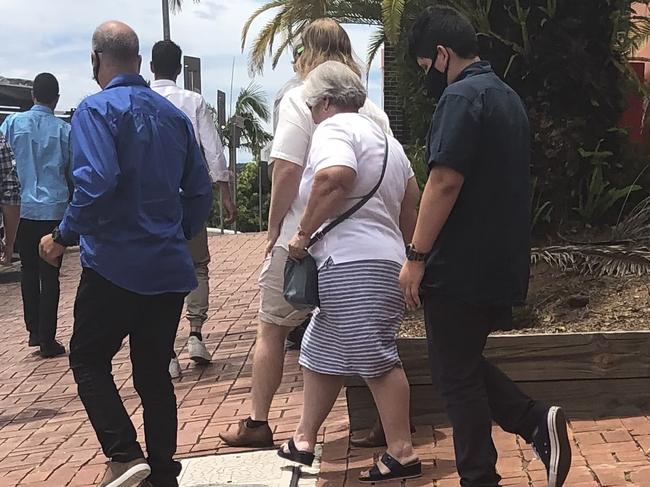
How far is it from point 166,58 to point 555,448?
11.1 ft

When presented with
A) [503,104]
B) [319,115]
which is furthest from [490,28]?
[503,104]

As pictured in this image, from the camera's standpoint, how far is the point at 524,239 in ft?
10.5

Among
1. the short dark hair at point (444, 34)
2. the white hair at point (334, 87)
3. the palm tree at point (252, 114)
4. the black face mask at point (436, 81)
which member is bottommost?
the palm tree at point (252, 114)

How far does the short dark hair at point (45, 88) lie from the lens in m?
6.81

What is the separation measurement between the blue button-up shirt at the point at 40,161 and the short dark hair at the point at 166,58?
1.52 meters

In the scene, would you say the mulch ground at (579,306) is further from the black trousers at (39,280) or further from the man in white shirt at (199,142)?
the black trousers at (39,280)

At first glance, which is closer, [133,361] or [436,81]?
[436,81]

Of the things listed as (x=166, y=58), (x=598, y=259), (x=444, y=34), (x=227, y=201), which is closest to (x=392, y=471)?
(x=444, y=34)

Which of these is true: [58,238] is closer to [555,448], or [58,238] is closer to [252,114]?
[555,448]

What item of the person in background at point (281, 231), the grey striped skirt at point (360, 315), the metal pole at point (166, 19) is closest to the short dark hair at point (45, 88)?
the person in background at point (281, 231)

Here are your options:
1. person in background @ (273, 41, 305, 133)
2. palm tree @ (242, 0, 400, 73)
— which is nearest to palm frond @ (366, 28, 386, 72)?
palm tree @ (242, 0, 400, 73)

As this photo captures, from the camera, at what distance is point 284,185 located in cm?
409

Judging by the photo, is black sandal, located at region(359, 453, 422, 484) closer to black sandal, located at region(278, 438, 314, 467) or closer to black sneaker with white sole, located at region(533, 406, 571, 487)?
Result: black sandal, located at region(278, 438, 314, 467)

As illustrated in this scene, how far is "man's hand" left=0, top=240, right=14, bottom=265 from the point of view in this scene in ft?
22.6
